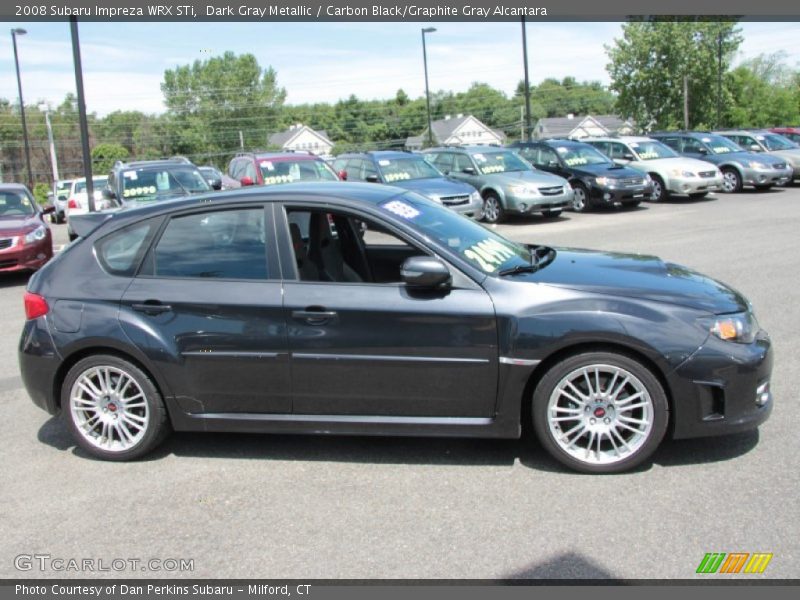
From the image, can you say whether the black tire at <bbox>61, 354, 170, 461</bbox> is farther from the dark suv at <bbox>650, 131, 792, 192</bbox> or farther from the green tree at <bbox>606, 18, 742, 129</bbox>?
the green tree at <bbox>606, 18, 742, 129</bbox>

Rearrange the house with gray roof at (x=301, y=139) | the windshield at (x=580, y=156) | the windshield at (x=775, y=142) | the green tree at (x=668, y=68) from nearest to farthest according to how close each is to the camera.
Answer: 1. the windshield at (x=580, y=156)
2. the windshield at (x=775, y=142)
3. the green tree at (x=668, y=68)
4. the house with gray roof at (x=301, y=139)

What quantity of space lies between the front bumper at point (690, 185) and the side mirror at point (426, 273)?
1660cm

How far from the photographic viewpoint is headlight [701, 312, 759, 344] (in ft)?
13.6

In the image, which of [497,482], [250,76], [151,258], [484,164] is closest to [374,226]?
[151,258]

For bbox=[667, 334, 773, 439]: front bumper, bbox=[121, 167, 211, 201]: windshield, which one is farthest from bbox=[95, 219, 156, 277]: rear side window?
bbox=[121, 167, 211, 201]: windshield

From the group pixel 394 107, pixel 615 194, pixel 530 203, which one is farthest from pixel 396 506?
pixel 394 107

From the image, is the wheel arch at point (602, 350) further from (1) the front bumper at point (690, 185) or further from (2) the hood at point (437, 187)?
(1) the front bumper at point (690, 185)

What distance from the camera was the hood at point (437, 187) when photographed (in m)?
15.8

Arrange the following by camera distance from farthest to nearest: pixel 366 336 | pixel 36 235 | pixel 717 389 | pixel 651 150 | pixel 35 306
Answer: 1. pixel 651 150
2. pixel 36 235
3. pixel 35 306
4. pixel 366 336
5. pixel 717 389

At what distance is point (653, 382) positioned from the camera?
13.5 ft

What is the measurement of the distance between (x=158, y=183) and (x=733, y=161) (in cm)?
1547

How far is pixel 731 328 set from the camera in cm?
420

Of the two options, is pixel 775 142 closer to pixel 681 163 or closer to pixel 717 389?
pixel 681 163

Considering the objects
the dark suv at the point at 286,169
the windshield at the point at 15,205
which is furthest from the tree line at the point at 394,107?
the windshield at the point at 15,205
